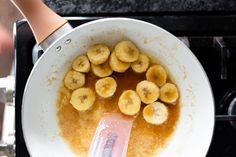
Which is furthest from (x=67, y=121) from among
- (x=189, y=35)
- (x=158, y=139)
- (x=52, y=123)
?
(x=189, y=35)

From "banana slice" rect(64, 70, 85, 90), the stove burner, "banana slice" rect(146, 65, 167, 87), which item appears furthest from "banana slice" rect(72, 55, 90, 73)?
the stove burner

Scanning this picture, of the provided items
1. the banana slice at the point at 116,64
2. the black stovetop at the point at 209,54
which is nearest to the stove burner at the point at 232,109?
the black stovetop at the point at 209,54

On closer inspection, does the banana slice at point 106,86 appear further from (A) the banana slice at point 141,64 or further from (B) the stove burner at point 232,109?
(B) the stove burner at point 232,109

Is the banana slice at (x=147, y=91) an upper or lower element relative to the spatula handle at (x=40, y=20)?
lower

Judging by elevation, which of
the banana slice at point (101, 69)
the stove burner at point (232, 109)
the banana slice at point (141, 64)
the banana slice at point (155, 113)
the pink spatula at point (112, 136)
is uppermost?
the banana slice at point (141, 64)

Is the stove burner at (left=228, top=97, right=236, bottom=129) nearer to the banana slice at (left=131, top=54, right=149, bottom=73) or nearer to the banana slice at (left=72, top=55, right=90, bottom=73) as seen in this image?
the banana slice at (left=131, top=54, right=149, bottom=73)

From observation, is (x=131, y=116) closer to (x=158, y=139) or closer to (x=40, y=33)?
(x=158, y=139)

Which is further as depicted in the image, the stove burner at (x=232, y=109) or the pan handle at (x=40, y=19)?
the stove burner at (x=232, y=109)
